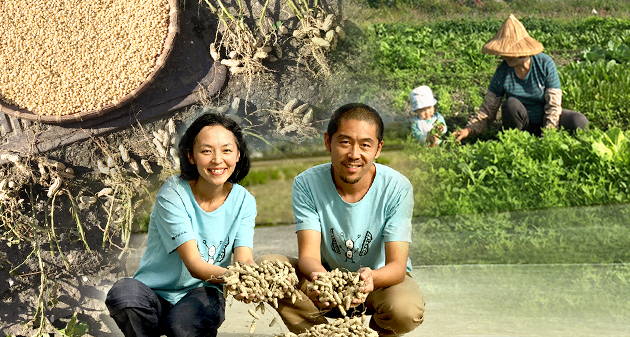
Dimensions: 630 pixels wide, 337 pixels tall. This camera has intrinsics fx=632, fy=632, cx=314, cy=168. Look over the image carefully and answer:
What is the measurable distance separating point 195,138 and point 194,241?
33cm

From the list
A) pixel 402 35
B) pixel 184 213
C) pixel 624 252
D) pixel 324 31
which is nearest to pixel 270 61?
pixel 324 31

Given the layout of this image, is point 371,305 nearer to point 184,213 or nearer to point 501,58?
point 184,213

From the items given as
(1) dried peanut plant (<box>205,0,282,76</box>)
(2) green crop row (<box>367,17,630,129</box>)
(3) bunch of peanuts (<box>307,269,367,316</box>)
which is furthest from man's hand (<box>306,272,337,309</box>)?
(2) green crop row (<box>367,17,630,129</box>)

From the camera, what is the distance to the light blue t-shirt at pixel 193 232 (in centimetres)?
204

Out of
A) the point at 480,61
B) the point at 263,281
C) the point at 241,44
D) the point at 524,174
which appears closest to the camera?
the point at 263,281

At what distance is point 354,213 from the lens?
6.66 ft

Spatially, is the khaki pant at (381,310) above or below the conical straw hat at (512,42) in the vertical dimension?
below

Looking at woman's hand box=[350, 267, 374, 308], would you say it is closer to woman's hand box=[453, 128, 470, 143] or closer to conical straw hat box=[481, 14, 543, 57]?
woman's hand box=[453, 128, 470, 143]

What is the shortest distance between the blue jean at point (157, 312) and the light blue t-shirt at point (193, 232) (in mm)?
47

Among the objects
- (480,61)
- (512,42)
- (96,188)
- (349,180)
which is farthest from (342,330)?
(480,61)

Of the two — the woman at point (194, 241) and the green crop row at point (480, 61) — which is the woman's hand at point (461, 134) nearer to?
the green crop row at point (480, 61)

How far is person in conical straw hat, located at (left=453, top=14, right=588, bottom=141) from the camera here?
3.20m

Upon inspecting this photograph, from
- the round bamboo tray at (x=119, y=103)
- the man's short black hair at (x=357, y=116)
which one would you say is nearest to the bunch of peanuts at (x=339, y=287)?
the man's short black hair at (x=357, y=116)

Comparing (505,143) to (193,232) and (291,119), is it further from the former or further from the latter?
(193,232)
